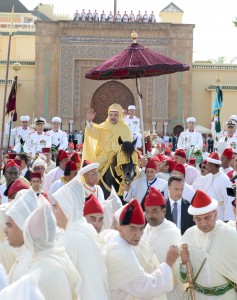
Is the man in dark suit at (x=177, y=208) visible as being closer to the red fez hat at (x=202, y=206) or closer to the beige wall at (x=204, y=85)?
the red fez hat at (x=202, y=206)

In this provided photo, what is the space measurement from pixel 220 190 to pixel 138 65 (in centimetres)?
314

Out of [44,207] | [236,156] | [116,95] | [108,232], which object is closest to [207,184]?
[236,156]

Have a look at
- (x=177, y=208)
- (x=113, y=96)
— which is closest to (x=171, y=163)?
(x=177, y=208)

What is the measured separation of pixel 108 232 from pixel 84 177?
13.1 feet

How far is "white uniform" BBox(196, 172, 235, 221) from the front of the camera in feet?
42.8

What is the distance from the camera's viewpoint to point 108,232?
7.62 meters

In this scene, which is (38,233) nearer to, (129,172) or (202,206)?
(202,206)

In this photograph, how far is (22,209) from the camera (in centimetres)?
610

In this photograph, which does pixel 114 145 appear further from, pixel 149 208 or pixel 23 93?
pixel 23 93

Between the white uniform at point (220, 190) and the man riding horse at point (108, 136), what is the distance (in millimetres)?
1960

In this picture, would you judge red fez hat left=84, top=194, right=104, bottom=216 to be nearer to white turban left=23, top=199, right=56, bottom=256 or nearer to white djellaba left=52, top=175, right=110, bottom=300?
white djellaba left=52, top=175, right=110, bottom=300

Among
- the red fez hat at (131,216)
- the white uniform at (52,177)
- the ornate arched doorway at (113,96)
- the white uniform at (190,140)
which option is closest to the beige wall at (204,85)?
the ornate arched doorway at (113,96)

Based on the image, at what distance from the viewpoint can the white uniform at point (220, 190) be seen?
13.0 meters

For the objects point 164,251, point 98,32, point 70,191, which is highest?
point 98,32
